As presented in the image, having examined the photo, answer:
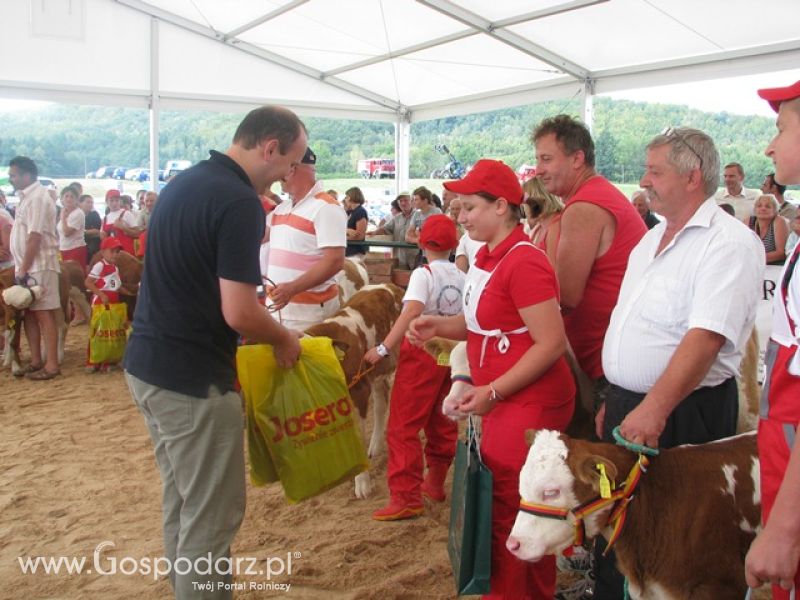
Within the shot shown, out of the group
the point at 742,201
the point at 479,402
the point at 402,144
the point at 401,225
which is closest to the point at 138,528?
the point at 479,402

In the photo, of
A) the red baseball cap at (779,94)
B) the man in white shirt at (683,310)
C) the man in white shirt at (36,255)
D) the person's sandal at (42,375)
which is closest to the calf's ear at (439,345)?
the man in white shirt at (683,310)

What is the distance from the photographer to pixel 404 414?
166 inches

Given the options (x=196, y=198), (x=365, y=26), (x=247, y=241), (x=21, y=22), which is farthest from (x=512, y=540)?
(x=21, y=22)

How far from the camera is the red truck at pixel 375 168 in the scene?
19.1 m

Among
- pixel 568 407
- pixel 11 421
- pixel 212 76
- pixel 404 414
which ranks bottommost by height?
pixel 11 421

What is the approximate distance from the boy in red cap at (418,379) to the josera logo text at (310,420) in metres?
1.02

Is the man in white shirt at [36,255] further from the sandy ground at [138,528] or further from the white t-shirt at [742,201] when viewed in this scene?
the white t-shirt at [742,201]

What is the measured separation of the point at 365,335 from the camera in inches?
187

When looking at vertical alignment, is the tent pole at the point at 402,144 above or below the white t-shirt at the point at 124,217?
above

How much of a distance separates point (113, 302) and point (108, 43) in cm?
896

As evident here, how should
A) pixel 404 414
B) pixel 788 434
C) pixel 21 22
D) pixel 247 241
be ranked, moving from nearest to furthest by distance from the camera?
pixel 788 434, pixel 247 241, pixel 404 414, pixel 21 22

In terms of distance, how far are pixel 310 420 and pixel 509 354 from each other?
3.06ft

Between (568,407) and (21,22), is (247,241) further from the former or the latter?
(21,22)

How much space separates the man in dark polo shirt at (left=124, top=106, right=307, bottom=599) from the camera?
2305 millimetres
